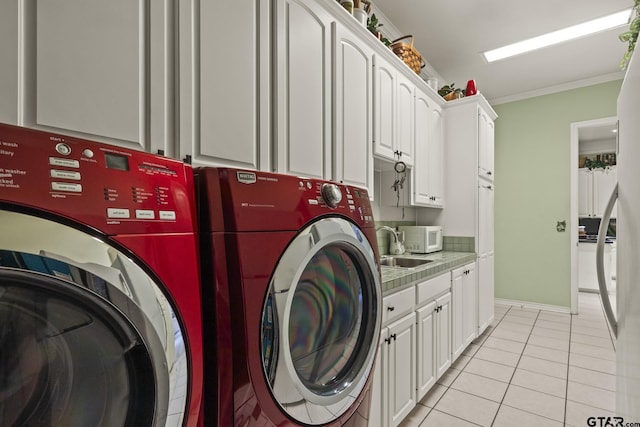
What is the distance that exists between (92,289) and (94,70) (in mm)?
632

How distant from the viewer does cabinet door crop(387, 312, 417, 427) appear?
1.61m

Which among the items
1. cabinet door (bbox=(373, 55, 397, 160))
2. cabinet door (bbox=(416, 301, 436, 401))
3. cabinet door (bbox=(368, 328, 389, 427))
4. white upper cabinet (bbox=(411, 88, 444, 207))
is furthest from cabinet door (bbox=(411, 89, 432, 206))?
cabinet door (bbox=(368, 328, 389, 427))

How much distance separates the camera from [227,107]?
3.76ft

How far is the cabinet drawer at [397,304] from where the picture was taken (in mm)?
1532

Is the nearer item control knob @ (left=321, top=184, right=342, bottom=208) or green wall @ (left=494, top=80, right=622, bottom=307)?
control knob @ (left=321, top=184, right=342, bottom=208)

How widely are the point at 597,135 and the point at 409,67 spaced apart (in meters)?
4.70

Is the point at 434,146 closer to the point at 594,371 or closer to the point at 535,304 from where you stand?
the point at 594,371

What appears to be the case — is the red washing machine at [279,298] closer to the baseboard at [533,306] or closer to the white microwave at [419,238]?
the white microwave at [419,238]

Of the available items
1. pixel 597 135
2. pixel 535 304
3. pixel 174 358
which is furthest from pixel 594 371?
pixel 597 135

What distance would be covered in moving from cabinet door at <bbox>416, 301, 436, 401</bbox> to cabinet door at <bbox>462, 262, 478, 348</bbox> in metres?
0.74

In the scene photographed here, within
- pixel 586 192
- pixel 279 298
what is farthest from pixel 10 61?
pixel 586 192

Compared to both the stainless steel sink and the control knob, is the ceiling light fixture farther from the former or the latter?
the control knob

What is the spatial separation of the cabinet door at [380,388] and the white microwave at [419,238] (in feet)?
4.59

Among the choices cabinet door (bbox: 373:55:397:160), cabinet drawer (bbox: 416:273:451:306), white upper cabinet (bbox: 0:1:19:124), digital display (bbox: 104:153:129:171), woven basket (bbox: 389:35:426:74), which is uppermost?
woven basket (bbox: 389:35:426:74)
